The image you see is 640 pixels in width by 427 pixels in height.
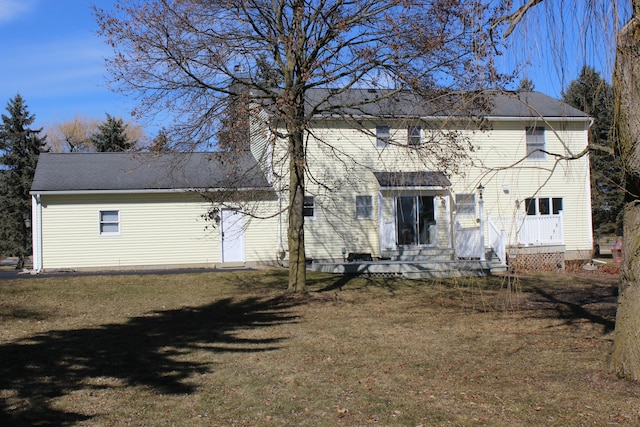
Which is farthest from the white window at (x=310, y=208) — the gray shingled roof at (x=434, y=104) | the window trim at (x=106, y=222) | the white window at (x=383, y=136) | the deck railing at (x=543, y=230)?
the window trim at (x=106, y=222)

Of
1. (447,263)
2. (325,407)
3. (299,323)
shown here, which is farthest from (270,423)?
(447,263)

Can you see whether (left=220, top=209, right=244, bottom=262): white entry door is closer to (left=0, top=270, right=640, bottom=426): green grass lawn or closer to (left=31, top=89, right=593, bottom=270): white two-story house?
(left=31, top=89, right=593, bottom=270): white two-story house

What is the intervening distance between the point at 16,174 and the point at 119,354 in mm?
26648

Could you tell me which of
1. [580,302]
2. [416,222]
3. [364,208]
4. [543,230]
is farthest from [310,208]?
[580,302]

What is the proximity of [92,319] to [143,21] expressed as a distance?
6229mm

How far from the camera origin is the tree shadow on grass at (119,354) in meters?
6.26

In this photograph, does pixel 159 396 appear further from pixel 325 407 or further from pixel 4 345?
pixel 4 345

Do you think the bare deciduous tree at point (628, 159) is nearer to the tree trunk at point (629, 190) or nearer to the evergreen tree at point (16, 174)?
the tree trunk at point (629, 190)

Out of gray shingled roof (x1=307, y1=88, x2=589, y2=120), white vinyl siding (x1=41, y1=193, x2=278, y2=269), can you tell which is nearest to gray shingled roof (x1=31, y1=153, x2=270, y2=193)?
white vinyl siding (x1=41, y1=193, x2=278, y2=269)

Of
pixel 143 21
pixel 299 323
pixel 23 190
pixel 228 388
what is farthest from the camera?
pixel 23 190

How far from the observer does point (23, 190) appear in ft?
101

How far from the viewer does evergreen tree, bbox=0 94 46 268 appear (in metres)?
29.9

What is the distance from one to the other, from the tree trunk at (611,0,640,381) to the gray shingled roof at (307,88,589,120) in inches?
24.3

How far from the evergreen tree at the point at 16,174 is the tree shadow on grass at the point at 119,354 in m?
21.8
